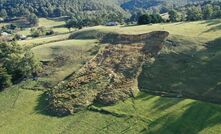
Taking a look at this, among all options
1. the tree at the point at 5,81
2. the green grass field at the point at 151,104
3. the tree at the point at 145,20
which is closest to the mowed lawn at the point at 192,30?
the green grass field at the point at 151,104

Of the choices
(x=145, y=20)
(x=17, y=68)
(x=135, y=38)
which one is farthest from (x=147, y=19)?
(x=17, y=68)

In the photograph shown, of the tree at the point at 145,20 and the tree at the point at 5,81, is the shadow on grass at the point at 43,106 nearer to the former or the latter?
the tree at the point at 5,81

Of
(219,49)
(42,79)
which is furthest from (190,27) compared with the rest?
(42,79)

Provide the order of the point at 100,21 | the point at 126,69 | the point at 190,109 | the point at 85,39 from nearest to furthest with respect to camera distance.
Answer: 1. the point at 190,109
2. the point at 126,69
3. the point at 85,39
4. the point at 100,21

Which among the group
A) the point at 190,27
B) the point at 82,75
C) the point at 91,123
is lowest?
the point at 91,123

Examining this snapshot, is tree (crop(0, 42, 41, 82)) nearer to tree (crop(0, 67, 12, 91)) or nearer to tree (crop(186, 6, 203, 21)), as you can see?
tree (crop(0, 67, 12, 91))

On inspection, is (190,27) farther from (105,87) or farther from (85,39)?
(105,87)

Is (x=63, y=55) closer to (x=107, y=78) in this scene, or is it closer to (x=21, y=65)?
(x=21, y=65)
